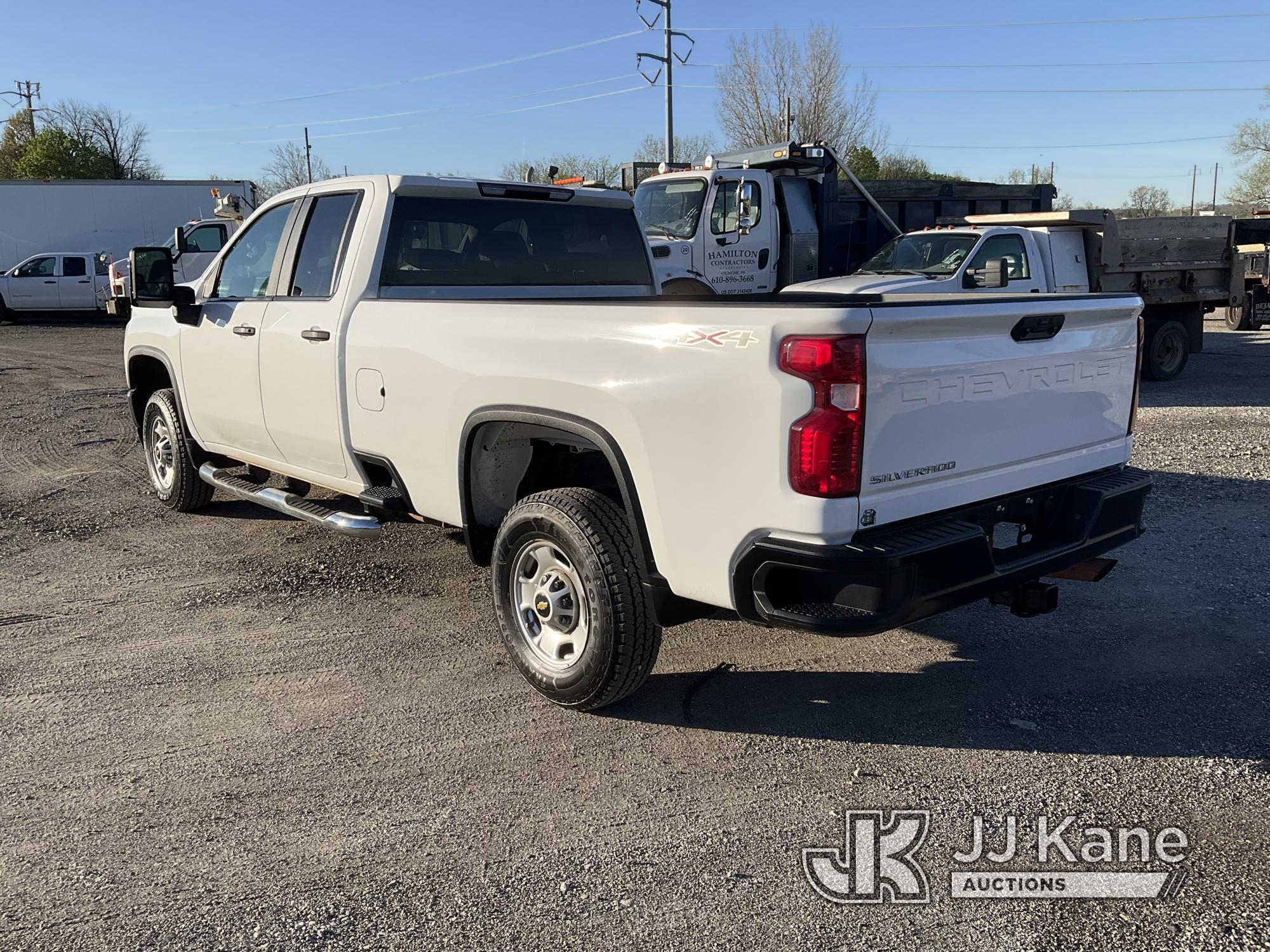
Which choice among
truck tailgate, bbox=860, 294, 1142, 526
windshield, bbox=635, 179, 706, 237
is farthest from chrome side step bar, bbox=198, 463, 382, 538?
windshield, bbox=635, 179, 706, 237

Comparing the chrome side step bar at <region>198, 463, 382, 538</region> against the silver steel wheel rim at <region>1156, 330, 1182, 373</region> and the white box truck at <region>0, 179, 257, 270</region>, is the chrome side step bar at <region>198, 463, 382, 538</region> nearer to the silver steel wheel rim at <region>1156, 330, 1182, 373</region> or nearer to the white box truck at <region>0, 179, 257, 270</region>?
the silver steel wheel rim at <region>1156, 330, 1182, 373</region>

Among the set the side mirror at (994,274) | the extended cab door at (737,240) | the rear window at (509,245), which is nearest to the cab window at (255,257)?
the rear window at (509,245)

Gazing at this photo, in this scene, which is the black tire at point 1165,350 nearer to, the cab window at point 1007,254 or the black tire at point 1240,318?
the black tire at point 1240,318

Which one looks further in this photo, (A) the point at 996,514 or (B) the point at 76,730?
(B) the point at 76,730

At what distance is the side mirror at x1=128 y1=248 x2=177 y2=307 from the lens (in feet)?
19.9

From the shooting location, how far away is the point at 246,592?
17.7ft

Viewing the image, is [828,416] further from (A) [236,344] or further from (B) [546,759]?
(A) [236,344]

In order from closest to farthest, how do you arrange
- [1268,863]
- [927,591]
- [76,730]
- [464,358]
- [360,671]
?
[1268,863]
[927,591]
[76,730]
[464,358]
[360,671]

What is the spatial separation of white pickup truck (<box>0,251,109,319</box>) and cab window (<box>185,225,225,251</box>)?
400 centimetres

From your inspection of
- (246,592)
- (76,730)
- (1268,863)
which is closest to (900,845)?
(1268,863)

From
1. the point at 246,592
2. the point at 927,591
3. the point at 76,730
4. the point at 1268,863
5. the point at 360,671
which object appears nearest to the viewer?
the point at 1268,863

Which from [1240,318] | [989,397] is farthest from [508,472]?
[1240,318]

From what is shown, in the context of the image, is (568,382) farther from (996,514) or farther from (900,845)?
(900,845)

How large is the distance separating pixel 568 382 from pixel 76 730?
7.48 ft
